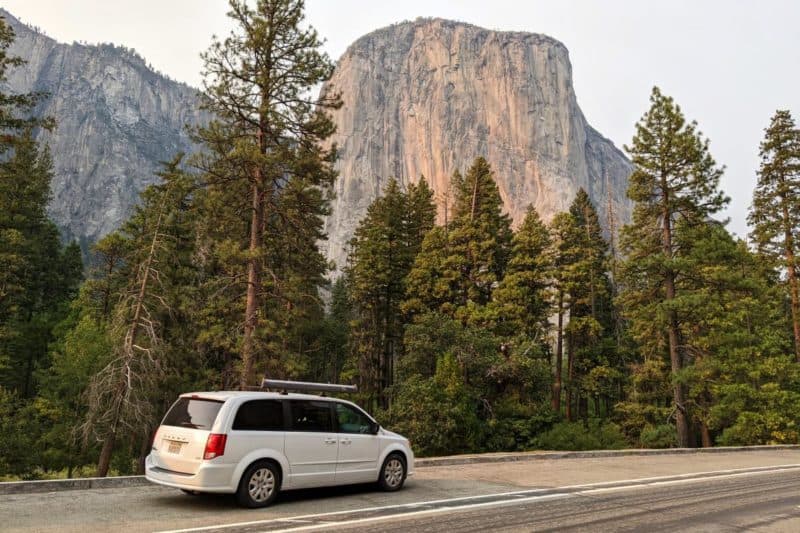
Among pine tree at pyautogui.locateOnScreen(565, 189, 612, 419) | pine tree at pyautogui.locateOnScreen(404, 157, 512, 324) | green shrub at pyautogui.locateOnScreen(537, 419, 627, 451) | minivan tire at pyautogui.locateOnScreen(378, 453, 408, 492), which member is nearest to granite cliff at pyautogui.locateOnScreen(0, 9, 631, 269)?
pine tree at pyautogui.locateOnScreen(404, 157, 512, 324)

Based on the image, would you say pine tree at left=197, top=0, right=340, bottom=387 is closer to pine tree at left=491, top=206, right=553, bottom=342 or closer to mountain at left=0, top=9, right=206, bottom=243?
pine tree at left=491, top=206, right=553, bottom=342

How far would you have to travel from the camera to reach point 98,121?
542 feet

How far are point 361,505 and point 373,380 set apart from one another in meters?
32.0

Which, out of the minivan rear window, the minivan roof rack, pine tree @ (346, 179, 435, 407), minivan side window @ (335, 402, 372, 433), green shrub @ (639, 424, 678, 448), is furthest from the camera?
pine tree @ (346, 179, 435, 407)

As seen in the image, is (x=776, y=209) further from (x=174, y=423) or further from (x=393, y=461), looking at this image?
(x=174, y=423)

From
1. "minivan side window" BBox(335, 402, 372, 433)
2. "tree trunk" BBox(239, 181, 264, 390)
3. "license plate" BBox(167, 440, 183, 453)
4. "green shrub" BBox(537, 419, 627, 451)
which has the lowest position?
"green shrub" BBox(537, 419, 627, 451)

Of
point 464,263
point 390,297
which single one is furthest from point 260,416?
point 390,297

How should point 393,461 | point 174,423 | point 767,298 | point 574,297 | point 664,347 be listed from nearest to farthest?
point 174,423
point 393,461
point 767,298
point 664,347
point 574,297

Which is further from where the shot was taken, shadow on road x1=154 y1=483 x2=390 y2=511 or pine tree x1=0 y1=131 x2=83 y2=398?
pine tree x1=0 y1=131 x2=83 y2=398

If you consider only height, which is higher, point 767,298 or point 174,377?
point 767,298

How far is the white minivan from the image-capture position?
718 centimetres

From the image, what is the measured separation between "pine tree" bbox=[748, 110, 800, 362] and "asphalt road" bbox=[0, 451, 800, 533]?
85.8ft

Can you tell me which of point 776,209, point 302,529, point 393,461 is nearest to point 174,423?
point 302,529

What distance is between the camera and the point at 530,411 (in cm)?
2817
